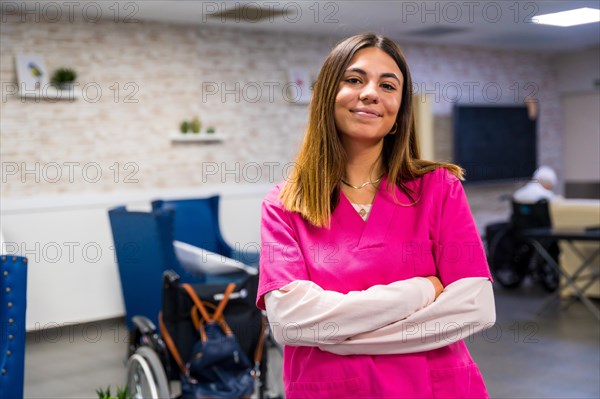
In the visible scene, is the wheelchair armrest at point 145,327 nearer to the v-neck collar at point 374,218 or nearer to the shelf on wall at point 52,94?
the v-neck collar at point 374,218

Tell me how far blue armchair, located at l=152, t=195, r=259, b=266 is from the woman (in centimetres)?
464

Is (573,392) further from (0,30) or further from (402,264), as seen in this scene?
(0,30)

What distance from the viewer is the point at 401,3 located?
6148 mm

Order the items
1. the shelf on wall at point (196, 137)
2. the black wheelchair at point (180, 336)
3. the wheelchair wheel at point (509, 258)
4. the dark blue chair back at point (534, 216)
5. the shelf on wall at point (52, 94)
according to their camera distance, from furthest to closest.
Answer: the wheelchair wheel at point (509, 258), the shelf on wall at point (196, 137), the dark blue chair back at point (534, 216), the shelf on wall at point (52, 94), the black wheelchair at point (180, 336)

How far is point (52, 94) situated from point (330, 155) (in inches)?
201

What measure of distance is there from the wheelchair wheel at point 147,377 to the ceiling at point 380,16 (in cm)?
298

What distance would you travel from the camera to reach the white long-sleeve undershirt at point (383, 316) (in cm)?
140

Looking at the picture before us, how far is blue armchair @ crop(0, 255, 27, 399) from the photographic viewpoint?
91.4 inches

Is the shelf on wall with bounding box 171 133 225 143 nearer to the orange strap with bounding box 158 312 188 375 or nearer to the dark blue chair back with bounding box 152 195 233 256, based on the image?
the dark blue chair back with bounding box 152 195 233 256

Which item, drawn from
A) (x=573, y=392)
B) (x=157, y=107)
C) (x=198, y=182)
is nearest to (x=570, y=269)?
(x=573, y=392)

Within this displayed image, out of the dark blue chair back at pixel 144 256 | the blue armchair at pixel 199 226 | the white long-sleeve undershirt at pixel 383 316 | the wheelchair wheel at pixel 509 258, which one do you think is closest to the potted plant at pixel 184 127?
the blue armchair at pixel 199 226

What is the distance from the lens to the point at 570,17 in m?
7.04

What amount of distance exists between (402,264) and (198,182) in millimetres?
5779

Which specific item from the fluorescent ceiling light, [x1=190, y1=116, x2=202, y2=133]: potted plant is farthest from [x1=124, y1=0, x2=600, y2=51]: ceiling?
[x1=190, y1=116, x2=202, y2=133]: potted plant
